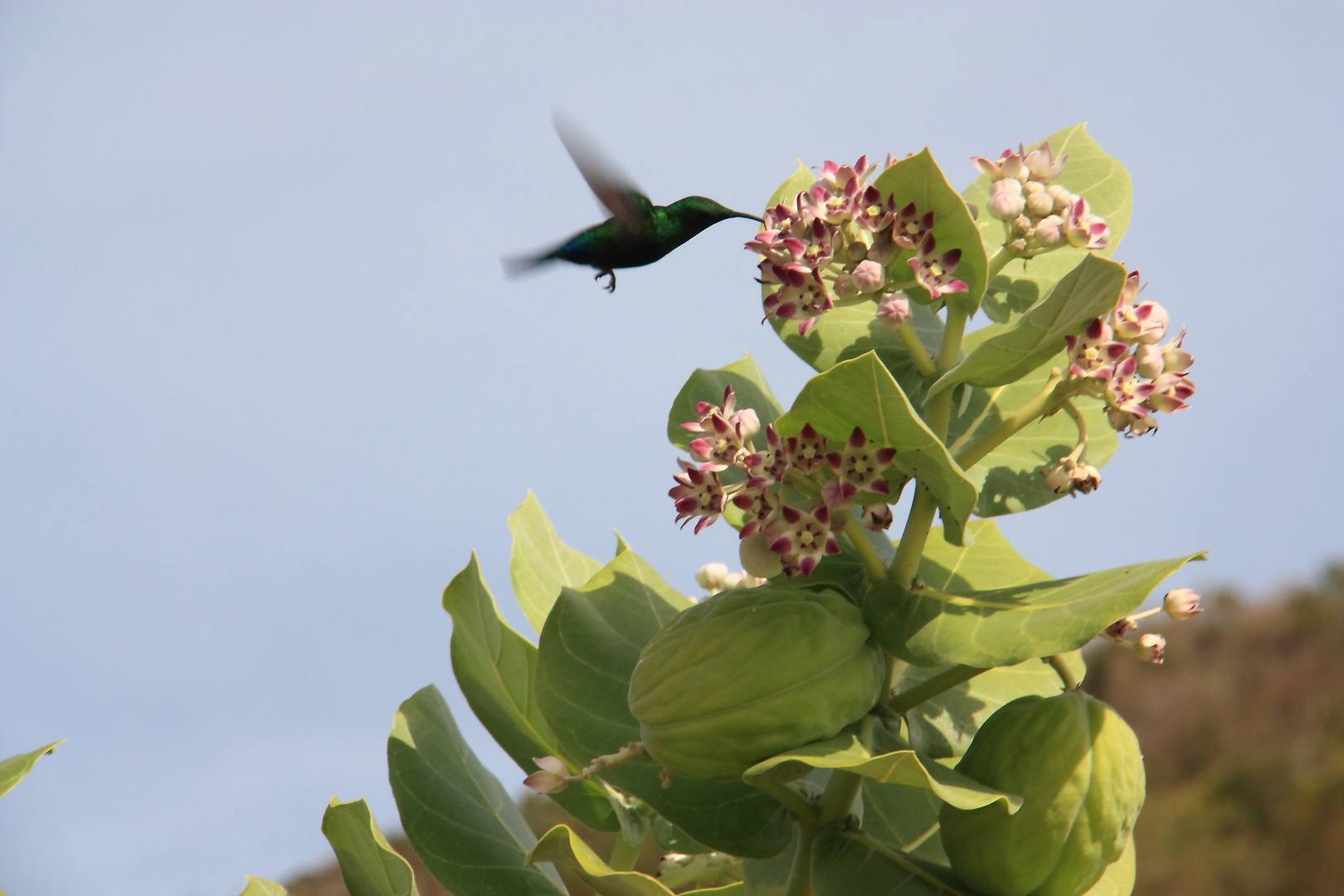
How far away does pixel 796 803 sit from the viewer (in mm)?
2395

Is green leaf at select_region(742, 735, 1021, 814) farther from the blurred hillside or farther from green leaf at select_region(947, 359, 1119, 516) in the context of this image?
the blurred hillside

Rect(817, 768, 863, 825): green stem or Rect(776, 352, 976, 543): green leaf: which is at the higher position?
Rect(776, 352, 976, 543): green leaf

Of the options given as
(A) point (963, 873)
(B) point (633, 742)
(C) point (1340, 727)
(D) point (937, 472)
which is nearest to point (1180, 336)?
(D) point (937, 472)

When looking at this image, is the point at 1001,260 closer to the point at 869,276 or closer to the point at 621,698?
the point at 869,276

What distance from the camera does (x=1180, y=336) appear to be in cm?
239

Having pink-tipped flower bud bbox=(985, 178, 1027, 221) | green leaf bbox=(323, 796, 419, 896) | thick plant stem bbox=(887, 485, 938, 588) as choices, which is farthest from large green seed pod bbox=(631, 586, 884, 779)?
pink-tipped flower bud bbox=(985, 178, 1027, 221)

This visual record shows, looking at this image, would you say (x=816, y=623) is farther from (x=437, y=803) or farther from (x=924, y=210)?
(x=437, y=803)

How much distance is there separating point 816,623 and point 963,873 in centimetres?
64

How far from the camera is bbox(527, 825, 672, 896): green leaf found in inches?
83.9

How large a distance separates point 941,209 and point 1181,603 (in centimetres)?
Answer: 107

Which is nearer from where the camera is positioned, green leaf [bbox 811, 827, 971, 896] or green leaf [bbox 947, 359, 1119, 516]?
green leaf [bbox 811, 827, 971, 896]

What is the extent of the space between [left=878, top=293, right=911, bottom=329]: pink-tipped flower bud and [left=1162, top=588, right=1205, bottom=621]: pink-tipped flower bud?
0.93 m

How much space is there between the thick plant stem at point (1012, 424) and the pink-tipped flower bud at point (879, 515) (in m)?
0.24

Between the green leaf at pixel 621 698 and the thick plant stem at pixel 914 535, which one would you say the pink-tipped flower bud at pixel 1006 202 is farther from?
the green leaf at pixel 621 698
